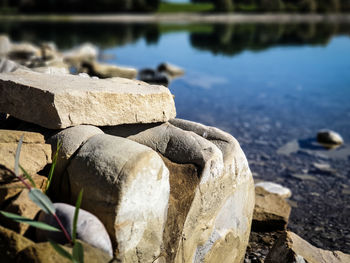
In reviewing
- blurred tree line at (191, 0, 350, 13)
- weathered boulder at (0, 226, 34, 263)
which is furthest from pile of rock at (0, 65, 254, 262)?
blurred tree line at (191, 0, 350, 13)

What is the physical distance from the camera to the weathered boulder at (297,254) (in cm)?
404

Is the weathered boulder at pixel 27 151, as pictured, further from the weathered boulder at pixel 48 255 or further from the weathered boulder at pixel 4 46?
the weathered boulder at pixel 4 46

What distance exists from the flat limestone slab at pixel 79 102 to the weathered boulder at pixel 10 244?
1238mm

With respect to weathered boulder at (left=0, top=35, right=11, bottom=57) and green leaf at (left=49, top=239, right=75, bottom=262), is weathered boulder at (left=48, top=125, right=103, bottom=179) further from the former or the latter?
weathered boulder at (left=0, top=35, right=11, bottom=57)

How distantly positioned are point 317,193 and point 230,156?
3.50 meters

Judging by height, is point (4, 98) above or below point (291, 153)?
above

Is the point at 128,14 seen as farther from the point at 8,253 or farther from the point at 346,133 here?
the point at 8,253

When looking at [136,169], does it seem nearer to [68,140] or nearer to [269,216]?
[68,140]

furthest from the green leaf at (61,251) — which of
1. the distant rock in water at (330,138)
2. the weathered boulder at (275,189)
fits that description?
the distant rock in water at (330,138)

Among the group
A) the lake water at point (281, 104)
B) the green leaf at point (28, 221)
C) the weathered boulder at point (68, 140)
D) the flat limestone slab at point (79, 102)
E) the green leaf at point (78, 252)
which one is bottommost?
the lake water at point (281, 104)

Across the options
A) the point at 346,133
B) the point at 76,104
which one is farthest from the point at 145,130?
the point at 346,133

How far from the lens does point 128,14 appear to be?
59.4 meters

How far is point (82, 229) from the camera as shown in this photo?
124 inches

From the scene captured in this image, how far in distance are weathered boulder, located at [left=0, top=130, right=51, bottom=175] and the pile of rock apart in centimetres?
2
